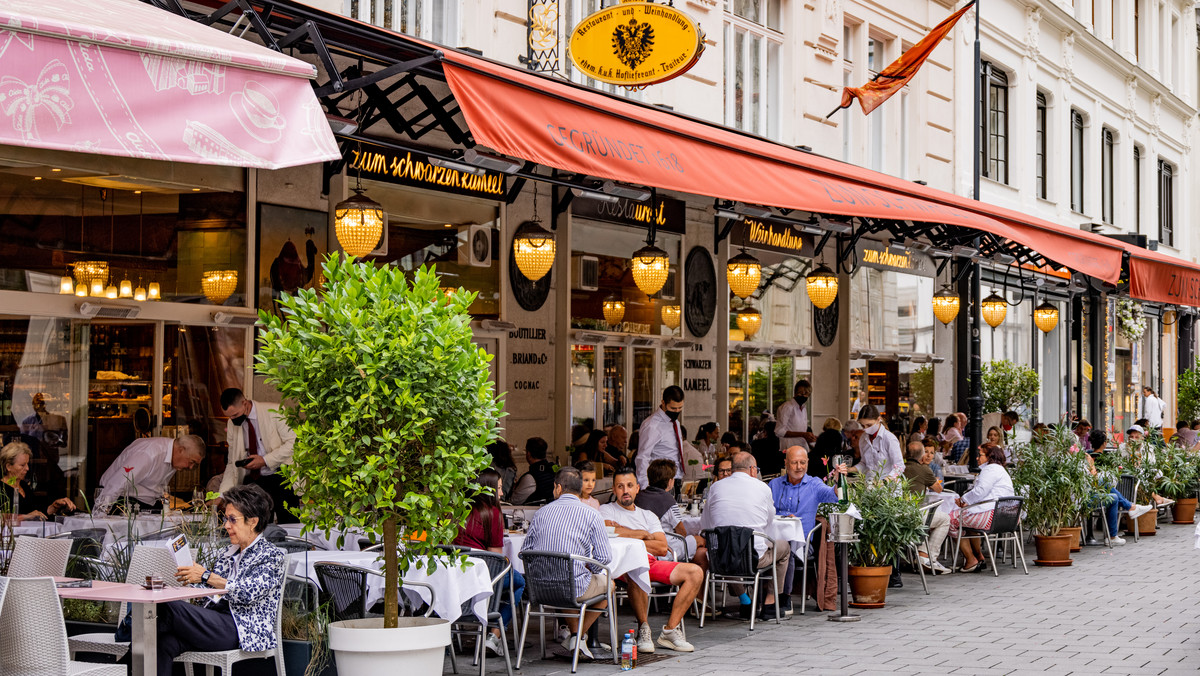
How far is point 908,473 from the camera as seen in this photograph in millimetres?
13109

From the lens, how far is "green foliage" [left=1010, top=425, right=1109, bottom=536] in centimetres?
1368

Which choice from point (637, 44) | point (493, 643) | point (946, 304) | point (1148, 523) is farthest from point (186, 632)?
point (946, 304)

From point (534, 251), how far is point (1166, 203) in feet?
95.3

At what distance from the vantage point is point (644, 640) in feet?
29.2

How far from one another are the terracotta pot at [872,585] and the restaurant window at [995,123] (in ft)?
49.9

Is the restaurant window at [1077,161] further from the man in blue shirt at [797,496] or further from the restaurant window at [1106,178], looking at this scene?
the man in blue shirt at [797,496]

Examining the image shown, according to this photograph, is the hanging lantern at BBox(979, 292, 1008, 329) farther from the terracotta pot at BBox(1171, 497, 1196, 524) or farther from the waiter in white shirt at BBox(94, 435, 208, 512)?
the waiter in white shirt at BBox(94, 435, 208, 512)

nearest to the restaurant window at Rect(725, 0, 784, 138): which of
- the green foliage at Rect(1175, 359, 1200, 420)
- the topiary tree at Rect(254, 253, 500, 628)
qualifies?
the topiary tree at Rect(254, 253, 500, 628)

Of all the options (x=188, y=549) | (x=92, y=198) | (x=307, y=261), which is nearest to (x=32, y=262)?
(x=92, y=198)

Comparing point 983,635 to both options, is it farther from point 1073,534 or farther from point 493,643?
point 1073,534

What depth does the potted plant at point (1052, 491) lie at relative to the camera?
1368 centimetres

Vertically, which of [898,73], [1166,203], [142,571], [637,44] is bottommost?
[142,571]

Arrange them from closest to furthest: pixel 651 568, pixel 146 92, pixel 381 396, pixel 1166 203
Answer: pixel 146 92
pixel 381 396
pixel 651 568
pixel 1166 203

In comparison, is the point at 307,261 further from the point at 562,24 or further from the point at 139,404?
the point at 562,24
